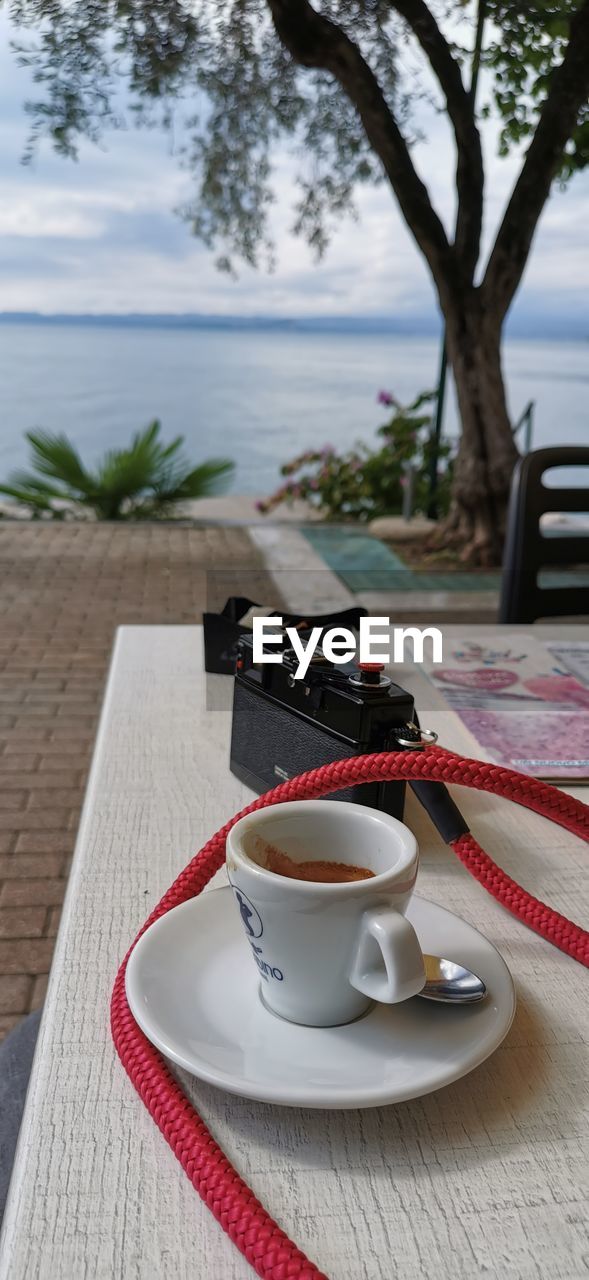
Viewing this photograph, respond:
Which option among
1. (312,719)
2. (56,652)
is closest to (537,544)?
(312,719)

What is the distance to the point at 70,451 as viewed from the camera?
626 centimetres

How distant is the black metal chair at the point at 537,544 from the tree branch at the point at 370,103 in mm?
3189

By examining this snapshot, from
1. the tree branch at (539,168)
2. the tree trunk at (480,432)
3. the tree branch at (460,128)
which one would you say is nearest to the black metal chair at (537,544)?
the tree trunk at (480,432)

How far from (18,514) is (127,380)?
9.51 meters

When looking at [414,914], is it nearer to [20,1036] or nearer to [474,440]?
[20,1036]

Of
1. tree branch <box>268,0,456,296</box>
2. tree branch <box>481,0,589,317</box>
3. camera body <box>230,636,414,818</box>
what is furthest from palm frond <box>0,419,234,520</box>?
camera body <box>230,636,414,818</box>

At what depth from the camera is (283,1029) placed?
0.48 meters

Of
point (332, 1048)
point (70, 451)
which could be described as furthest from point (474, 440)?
point (332, 1048)

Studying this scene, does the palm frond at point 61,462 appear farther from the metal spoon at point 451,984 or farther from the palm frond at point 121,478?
the metal spoon at point 451,984

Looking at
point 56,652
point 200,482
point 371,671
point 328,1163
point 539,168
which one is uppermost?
point 539,168

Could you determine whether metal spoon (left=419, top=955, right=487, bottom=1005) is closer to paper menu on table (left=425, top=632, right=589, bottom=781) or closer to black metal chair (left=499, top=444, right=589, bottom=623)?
paper menu on table (left=425, top=632, right=589, bottom=781)

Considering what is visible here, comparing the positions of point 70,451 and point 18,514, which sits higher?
point 70,451

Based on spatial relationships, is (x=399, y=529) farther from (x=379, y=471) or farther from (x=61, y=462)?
(x=61, y=462)

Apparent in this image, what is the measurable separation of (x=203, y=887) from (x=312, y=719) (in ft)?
0.59
